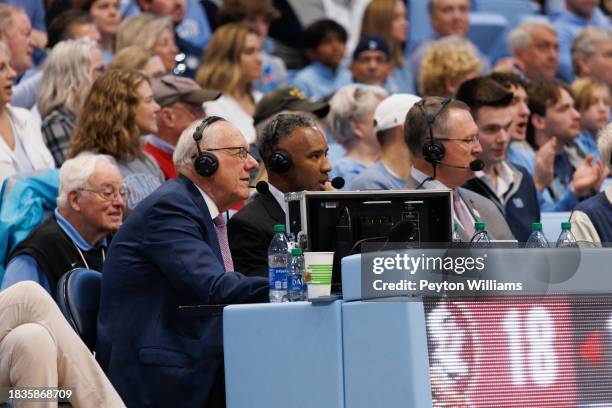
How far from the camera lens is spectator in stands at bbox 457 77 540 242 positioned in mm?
7570

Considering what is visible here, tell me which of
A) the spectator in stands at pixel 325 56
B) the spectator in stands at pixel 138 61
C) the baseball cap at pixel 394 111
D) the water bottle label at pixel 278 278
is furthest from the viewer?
the spectator in stands at pixel 325 56

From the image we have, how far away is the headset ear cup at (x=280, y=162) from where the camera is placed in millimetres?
6152

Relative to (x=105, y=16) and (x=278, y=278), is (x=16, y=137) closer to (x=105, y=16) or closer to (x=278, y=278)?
(x=105, y=16)

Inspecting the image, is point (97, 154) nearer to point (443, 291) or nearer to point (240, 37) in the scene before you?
point (240, 37)

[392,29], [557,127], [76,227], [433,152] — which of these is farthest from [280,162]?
[392,29]

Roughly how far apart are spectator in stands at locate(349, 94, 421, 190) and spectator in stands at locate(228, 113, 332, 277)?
821 millimetres

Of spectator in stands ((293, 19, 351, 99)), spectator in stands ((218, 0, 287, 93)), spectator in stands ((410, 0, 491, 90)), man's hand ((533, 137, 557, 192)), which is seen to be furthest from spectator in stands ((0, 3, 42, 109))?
spectator in stands ((410, 0, 491, 90))

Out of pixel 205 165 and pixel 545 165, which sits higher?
pixel 545 165

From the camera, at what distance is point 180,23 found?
10.5m

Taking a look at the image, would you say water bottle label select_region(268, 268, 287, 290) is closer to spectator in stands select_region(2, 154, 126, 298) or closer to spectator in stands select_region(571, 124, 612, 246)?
spectator in stands select_region(2, 154, 126, 298)

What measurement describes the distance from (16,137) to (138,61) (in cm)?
111

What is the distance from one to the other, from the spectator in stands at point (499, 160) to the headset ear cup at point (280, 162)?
162 centimetres

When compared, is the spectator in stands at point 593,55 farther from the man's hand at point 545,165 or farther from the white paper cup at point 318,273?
the white paper cup at point 318,273

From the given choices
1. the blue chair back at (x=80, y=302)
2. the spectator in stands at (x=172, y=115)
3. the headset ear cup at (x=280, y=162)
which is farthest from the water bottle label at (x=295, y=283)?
the spectator in stands at (x=172, y=115)
